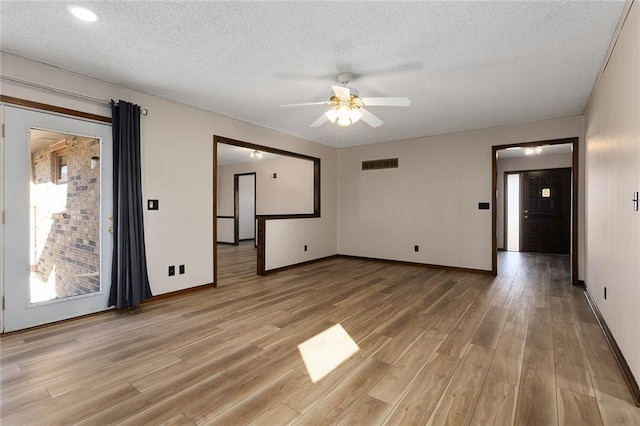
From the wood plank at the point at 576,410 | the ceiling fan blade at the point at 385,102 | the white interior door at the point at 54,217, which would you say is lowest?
the wood plank at the point at 576,410

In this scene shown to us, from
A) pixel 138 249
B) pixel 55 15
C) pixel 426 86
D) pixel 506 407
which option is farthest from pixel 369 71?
pixel 138 249

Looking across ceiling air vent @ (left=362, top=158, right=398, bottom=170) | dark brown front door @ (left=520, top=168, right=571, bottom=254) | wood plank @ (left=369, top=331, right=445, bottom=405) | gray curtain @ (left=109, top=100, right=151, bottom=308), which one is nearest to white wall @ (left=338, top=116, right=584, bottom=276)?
ceiling air vent @ (left=362, top=158, right=398, bottom=170)

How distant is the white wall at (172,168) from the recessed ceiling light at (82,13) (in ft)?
3.75

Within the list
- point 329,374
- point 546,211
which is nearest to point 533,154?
point 546,211

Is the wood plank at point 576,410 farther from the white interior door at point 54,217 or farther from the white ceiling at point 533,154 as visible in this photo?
the white ceiling at point 533,154

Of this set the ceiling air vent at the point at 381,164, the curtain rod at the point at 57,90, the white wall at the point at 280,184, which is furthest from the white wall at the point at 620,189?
the white wall at the point at 280,184

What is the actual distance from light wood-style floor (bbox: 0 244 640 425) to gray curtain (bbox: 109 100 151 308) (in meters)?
0.27

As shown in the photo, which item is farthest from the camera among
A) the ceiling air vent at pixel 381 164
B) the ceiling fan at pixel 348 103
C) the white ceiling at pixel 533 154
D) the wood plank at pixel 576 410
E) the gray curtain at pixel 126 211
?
the white ceiling at pixel 533 154

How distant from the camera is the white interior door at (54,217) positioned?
2777mm

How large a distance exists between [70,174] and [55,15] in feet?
5.28

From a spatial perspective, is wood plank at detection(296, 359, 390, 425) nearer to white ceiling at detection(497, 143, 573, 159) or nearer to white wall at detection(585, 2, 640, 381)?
white wall at detection(585, 2, 640, 381)

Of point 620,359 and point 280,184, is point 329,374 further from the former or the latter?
point 280,184

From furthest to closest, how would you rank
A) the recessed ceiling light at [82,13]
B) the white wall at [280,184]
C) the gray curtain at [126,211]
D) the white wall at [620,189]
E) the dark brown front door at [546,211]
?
the dark brown front door at [546,211], the white wall at [280,184], the gray curtain at [126,211], the recessed ceiling light at [82,13], the white wall at [620,189]

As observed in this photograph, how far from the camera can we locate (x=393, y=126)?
5168mm
